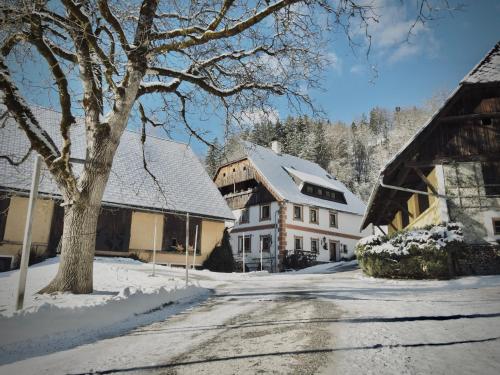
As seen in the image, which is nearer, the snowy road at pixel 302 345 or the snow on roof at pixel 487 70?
the snowy road at pixel 302 345

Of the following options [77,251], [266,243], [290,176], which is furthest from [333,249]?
[77,251]

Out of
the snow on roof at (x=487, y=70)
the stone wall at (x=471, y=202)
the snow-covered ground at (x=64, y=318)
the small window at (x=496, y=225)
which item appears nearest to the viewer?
the snow-covered ground at (x=64, y=318)

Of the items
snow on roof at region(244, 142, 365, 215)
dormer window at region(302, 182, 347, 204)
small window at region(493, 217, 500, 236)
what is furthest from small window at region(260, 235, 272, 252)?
small window at region(493, 217, 500, 236)

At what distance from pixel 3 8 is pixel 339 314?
24.4 feet

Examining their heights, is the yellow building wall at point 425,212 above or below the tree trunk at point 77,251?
above

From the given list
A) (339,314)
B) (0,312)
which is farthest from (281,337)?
(0,312)

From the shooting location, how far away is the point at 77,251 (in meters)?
6.44

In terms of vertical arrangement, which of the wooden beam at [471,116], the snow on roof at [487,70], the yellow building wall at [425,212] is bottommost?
the yellow building wall at [425,212]

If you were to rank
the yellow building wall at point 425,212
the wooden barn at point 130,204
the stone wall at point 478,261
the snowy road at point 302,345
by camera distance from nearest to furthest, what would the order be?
the snowy road at point 302,345 → the stone wall at point 478,261 → the yellow building wall at point 425,212 → the wooden barn at point 130,204

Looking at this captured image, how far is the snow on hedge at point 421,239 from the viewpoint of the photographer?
1212cm

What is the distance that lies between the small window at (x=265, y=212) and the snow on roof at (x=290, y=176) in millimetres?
2102

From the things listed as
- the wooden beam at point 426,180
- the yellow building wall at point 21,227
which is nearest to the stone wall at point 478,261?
the wooden beam at point 426,180

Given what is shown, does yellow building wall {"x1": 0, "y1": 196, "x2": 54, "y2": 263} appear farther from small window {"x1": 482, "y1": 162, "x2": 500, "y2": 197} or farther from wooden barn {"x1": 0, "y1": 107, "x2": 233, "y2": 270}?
small window {"x1": 482, "y1": 162, "x2": 500, "y2": 197}

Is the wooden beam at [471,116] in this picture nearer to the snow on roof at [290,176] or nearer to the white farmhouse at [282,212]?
A: the snow on roof at [290,176]
